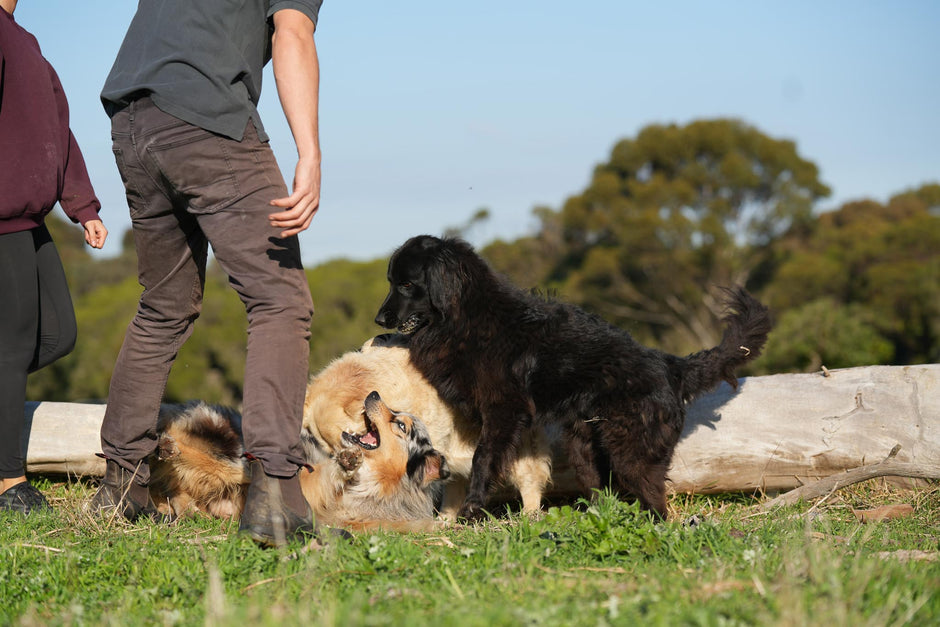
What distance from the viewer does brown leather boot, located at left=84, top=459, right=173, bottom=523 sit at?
13.6 feet

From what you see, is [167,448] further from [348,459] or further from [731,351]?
[731,351]

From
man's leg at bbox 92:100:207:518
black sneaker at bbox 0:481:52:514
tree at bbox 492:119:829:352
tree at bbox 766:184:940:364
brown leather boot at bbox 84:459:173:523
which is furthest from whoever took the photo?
tree at bbox 492:119:829:352

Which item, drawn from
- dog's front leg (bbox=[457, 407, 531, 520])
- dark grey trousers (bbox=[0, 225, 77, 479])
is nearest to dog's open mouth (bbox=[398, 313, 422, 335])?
dog's front leg (bbox=[457, 407, 531, 520])

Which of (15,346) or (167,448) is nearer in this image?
(15,346)

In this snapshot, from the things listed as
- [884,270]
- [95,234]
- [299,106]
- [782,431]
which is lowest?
[782,431]

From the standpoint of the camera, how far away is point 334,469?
5066mm

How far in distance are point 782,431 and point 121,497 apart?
441cm

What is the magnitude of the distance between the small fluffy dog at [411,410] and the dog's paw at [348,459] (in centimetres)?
31

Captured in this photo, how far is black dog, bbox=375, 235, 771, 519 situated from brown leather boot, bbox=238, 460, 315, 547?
1803mm

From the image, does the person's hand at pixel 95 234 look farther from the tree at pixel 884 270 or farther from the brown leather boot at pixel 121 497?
A: the tree at pixel 884 270

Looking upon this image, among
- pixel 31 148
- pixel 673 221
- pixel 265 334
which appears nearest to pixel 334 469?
pixel 265 334

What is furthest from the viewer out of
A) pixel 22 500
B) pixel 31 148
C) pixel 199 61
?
pixel 22 500

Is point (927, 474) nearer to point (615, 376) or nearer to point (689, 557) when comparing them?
point (615, 376)

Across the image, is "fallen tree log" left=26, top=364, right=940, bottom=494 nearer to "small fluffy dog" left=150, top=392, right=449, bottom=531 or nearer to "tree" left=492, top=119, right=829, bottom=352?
"small fluffy dog" left=150, top=392, right=449, bottom=531
